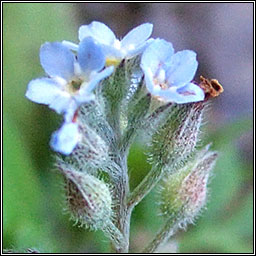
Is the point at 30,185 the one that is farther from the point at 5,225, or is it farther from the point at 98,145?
the point at 98,145

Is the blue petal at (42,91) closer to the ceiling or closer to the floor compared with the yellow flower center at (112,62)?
closer to the floor

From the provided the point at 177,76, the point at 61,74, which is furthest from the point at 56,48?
the point at 177,76

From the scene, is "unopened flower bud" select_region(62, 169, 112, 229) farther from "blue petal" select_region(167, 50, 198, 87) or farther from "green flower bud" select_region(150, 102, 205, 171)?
"blue petal" select_region(167, 50, 198, 87)

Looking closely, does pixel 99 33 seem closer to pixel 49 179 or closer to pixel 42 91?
pixel 42 91

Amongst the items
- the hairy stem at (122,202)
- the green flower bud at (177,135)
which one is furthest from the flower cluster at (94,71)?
the hairy stem at (122,202)

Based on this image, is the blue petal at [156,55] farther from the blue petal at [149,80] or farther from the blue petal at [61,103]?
the blue petal at [61,103]

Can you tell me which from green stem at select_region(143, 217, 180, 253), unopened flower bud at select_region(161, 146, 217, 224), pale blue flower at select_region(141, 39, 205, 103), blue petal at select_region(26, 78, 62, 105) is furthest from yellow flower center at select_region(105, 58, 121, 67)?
green stem at select_region(143, 217, 180, 253)

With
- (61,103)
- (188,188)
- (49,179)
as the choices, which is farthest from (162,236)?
(49,179)
